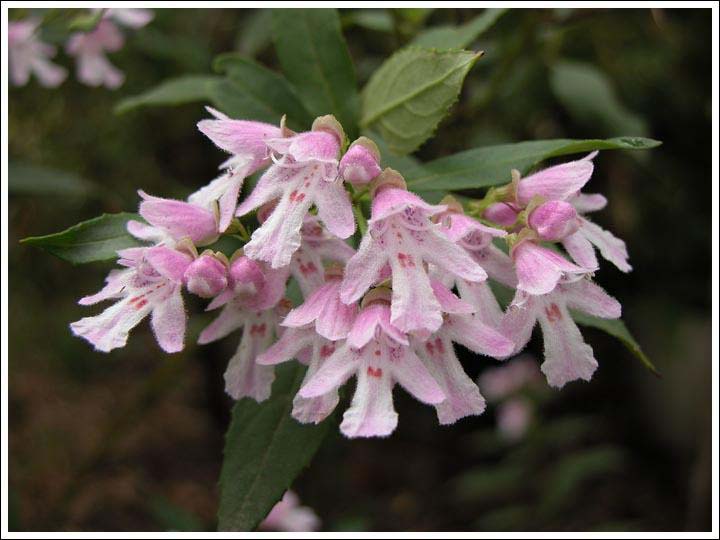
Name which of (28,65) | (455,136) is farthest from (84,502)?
(455,136)

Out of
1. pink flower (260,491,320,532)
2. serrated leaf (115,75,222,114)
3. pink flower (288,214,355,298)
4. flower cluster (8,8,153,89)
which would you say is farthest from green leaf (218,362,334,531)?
flower cluster (8,8,153,89)

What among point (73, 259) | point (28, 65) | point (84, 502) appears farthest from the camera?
point (84, 502)

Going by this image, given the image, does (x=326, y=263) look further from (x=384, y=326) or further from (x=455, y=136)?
(x=455, y=136)

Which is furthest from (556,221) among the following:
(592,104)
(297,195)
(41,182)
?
(41,182)

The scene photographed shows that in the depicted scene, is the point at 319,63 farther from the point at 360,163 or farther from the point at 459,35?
the point at 360,163

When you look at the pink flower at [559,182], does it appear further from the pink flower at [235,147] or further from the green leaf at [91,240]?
the green leaf at [91,240]

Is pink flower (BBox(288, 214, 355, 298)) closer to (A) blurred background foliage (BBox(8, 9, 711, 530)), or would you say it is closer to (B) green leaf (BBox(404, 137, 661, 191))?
(B) green leaf (BBox(404, 137, 661, 191))

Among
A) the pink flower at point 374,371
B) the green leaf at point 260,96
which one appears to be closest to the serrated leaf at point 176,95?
the green leaf at point 260,96
